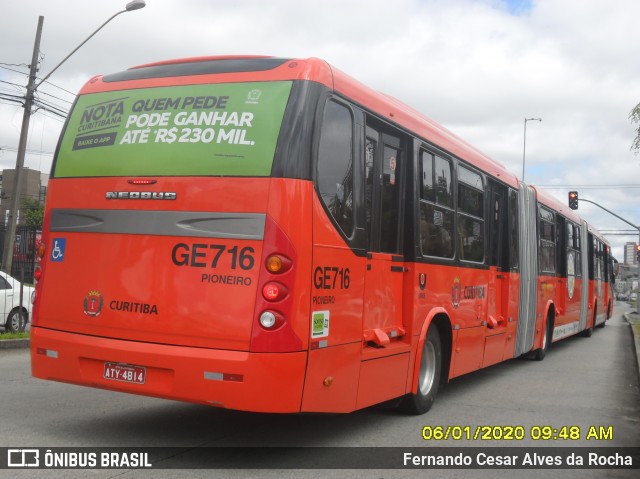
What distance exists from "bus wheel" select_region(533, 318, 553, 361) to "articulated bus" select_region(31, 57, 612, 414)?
7.17m

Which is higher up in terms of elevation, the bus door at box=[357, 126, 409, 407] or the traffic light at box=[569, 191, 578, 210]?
the traffic light at box=[569, 191, 578, 210]

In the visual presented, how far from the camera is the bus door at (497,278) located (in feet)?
33.1

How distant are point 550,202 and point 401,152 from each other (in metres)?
8.18

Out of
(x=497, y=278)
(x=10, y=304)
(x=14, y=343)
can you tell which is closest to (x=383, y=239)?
(x=497, y=278)

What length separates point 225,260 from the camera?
208 inches

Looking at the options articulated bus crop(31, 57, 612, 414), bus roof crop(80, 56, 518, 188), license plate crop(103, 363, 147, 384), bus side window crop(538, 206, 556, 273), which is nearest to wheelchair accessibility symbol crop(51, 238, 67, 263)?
articulated bus crop(31, 57, 612, 414)

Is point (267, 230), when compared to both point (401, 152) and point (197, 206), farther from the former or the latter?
point (401, 152)

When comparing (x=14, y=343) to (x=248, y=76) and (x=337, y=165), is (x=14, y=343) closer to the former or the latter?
(x=248, y=76)

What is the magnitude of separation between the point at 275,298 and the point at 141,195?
1470 mm

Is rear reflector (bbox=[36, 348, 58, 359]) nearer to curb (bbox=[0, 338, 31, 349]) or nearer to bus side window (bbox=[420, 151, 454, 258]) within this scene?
bus side window (bbox=[420, 151, 454, 258])

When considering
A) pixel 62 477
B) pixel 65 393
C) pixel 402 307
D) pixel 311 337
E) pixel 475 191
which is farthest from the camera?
pixel 475 191

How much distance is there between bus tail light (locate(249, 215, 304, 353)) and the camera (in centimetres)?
511

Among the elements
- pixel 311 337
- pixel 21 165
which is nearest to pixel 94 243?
pixel 311 337

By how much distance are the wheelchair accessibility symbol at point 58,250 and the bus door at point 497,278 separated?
5.99 meters
